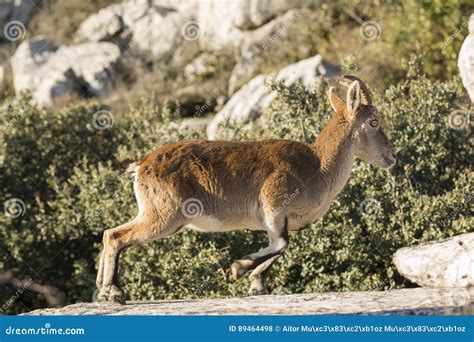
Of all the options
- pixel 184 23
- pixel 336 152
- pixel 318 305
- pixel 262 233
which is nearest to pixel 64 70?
pixel 184 23

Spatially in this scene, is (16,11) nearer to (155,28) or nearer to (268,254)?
(155,28)

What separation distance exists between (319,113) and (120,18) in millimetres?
21376

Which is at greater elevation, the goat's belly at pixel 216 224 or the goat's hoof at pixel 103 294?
the goat's belly at pixel 216 224

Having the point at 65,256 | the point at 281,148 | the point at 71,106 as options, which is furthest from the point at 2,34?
the point at 281,148

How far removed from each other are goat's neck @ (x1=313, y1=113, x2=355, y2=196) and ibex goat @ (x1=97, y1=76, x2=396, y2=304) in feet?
0.05

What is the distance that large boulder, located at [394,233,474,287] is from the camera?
36.8 feet

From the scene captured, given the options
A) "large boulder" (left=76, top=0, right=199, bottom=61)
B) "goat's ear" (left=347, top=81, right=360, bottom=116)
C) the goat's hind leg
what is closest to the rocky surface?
the goat's hind leg

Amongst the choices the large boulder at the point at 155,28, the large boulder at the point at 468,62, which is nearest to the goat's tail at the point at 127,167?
the large boulder at the point at 468,62

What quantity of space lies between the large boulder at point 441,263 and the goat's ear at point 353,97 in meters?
2.10

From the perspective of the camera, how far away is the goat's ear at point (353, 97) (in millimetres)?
11623

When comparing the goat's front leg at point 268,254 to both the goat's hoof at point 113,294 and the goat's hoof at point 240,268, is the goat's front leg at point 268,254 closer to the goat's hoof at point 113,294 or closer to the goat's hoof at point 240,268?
the goat's hoof at point 240,268

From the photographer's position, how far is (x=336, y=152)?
37.9ft

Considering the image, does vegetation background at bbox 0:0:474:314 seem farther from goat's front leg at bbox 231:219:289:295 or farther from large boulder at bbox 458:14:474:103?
goat's front leg at bbox 231:219:289:295

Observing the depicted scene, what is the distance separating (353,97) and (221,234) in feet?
14.7
